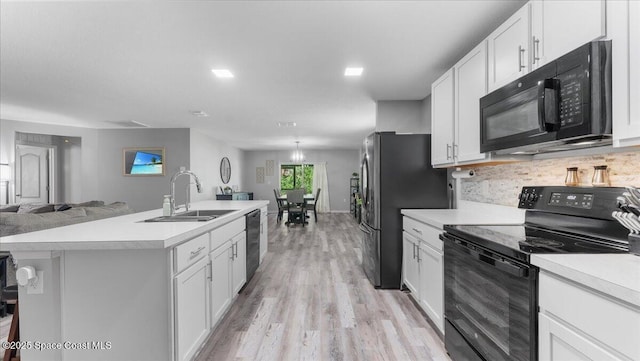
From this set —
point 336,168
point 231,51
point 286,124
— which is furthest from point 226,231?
point 336,168

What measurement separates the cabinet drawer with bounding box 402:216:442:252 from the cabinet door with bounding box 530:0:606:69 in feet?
3.99

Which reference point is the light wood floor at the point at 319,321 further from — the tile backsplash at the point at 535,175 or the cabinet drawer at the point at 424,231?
the tile backsplash at the point at 535,175

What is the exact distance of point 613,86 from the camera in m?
1.13

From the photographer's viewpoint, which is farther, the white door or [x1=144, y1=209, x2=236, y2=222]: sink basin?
the white door

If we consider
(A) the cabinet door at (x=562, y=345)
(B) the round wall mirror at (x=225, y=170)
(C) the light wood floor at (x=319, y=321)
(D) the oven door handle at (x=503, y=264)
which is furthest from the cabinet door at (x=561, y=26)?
(B) the round wall mirror at (x=225, y=170)

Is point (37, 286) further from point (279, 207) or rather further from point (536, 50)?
point (279, 207)

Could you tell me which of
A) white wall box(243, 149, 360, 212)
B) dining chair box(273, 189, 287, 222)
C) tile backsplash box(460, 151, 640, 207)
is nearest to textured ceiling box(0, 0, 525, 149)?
tile backsplash box(460, 151, 640, 207)

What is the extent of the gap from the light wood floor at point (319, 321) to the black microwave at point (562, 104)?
1497mm

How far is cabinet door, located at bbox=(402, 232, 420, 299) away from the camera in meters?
2.53

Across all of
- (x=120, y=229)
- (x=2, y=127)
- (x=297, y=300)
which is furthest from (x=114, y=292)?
(x=2, y=127)

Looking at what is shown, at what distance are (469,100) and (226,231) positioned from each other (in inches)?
87.8

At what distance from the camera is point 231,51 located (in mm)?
2453

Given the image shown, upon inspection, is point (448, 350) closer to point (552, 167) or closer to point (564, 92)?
point (552, 167)

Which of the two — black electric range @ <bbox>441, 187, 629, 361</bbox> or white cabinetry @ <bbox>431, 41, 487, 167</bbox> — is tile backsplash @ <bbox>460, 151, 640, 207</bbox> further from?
white cabinetry @ <bbox>431, 41, 487, 167</bbox>
